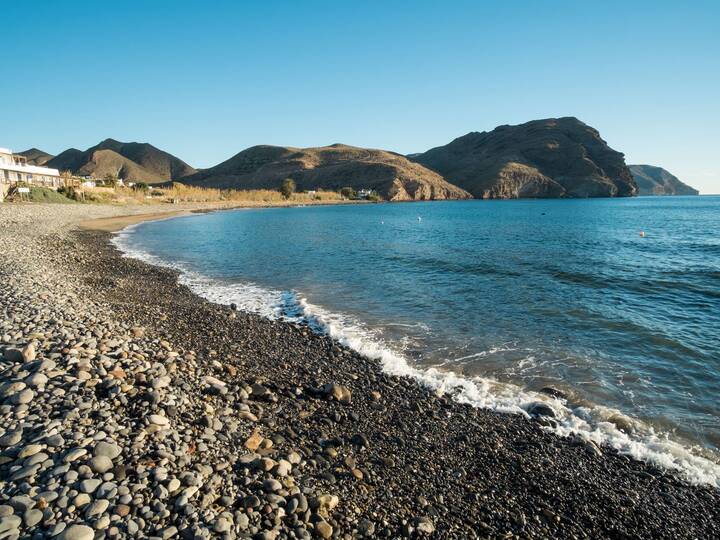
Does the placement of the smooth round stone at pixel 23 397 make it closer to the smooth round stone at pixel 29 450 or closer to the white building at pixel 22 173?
the smooth round stone at pixel 29 450

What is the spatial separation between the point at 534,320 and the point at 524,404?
7.34m

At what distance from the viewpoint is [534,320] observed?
51.2ft

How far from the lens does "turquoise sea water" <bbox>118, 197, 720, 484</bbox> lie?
900 cm

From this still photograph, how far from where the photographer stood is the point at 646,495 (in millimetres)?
6344

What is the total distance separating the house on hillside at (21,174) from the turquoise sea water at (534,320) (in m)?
48.5

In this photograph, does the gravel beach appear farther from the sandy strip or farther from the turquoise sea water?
the sandy strip

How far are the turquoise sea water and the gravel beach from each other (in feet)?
4.75

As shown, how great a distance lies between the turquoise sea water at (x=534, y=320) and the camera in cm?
900

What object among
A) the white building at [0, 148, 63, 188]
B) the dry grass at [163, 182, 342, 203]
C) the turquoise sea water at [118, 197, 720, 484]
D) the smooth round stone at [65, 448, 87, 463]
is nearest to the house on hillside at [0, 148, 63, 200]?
the white building at [0, 148, 63, 188]

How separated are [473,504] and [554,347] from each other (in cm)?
855

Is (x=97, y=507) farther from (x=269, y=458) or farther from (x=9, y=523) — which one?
(x=269, y=458)

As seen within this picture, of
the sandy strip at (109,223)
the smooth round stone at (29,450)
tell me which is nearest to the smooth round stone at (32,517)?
the smooth round stone at (29,450)

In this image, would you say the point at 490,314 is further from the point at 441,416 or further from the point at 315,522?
the point at 315,522

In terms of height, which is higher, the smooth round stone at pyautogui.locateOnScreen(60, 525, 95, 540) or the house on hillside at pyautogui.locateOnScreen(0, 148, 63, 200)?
the house on hillside at pyautogui.locateOnScreen(0, 148, 63, 200)
